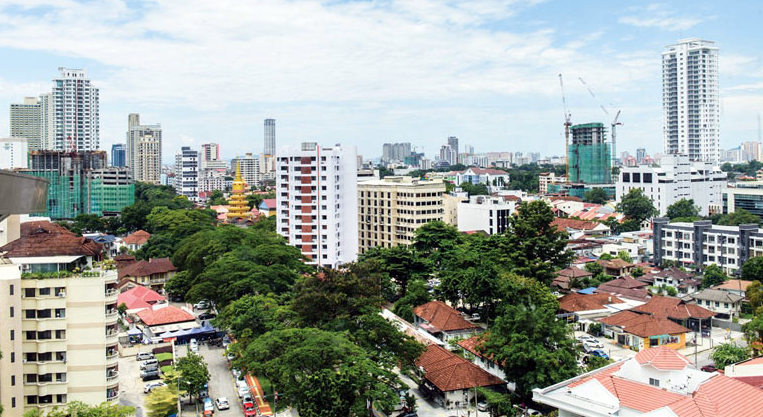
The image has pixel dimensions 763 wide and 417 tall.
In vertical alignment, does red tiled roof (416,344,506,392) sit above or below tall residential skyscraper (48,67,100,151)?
below

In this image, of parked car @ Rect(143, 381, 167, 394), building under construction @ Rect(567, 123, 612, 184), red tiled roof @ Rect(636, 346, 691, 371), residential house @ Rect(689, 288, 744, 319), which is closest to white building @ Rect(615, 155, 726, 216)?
building under construction @ Rect(567, 123, 612, 184)

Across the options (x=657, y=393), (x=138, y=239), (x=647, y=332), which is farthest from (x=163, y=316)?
(x=138, y=239)

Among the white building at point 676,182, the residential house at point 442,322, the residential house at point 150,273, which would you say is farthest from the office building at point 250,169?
the residential house at point 442,322

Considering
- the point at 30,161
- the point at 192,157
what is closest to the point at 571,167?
the point at 192,157

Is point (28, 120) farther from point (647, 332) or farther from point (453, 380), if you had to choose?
point (647, 332)

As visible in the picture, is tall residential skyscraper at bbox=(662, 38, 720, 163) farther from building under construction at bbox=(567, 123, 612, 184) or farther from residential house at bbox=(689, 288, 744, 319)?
residential house at bbox=(689, 288, 744, 319)

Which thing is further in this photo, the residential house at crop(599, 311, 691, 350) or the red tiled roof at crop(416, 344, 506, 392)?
the residential house at crop(599, 311, 691, 350)
